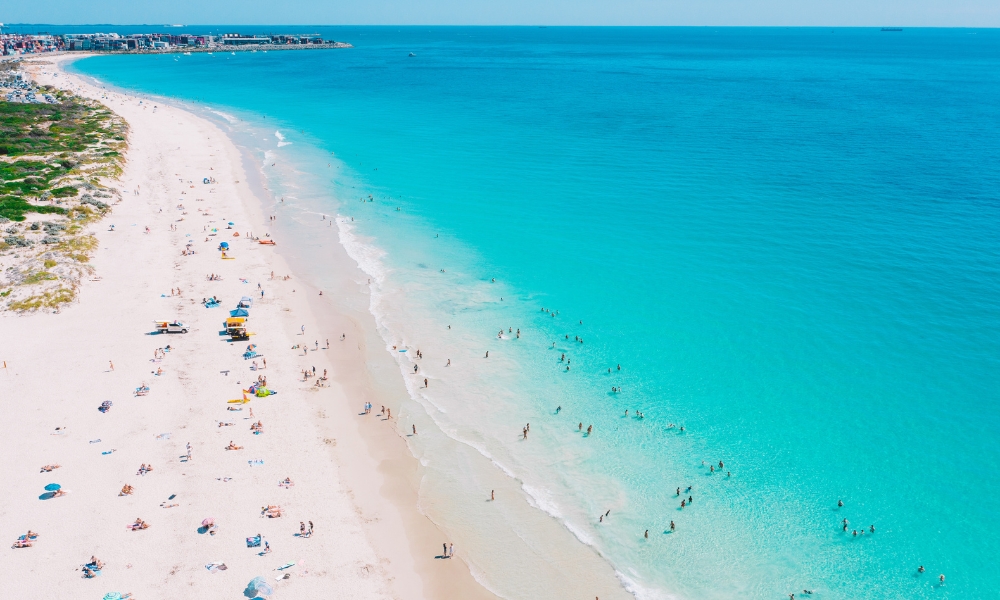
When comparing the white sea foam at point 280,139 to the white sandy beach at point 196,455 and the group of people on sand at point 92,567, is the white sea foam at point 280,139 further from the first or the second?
the group of people on sand at point 92,567

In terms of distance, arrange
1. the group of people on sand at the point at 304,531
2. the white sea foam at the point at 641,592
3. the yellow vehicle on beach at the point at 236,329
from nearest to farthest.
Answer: the white sea foam at the point at 641,592 < the group of people on sand at the point at 304,531 < the yellow vehicle on beach at the point at 236,329

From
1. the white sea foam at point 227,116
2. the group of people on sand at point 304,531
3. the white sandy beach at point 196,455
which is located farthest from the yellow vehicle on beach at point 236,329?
the white sea foam at point 227,116

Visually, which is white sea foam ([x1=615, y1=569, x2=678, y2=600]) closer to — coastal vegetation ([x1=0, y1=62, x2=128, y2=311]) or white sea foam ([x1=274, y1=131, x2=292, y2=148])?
coastal vegetation ([x1=0, y1=62, x2=128, y2=311])

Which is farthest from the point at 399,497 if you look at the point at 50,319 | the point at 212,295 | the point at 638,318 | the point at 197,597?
the point at 50,319

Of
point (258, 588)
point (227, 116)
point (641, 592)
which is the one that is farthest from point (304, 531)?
point (227, 116)

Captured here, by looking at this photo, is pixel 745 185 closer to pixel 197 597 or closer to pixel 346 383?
pixel 346 383

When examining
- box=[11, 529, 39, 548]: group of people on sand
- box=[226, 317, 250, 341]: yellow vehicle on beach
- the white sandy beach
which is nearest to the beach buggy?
the white sandy beach

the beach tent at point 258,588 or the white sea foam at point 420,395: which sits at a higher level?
the white sea foam at point 420,395
